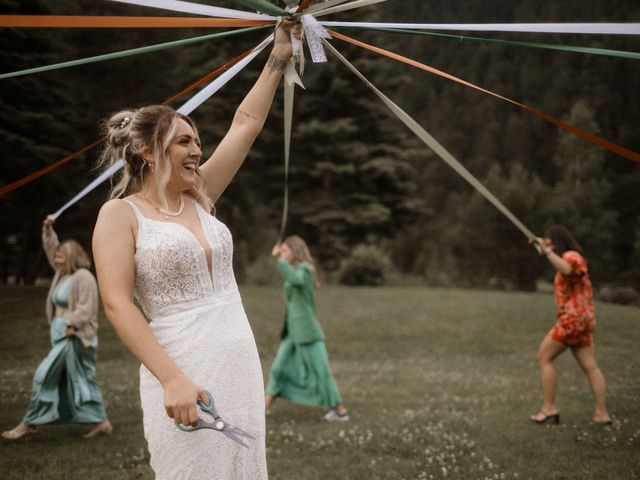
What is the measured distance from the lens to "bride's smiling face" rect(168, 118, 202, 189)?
2420mm

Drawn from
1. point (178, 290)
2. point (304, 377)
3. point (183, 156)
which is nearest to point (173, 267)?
point (178, 290)

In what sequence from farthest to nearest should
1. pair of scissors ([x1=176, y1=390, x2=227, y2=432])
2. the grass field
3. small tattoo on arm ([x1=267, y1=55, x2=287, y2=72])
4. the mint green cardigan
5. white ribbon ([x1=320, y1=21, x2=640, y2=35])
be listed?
the mint green cardigan
the grass field
small tattoo on arm ([x1=267, y1=55, x2=287, y2=72])
white ribbon ([x1=320, y1=21, x2=640, y2=35])
pair of scissors ([x1=176, y1=390, x2=227, y2=432])

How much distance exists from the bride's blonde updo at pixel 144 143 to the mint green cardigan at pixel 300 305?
17.1ft

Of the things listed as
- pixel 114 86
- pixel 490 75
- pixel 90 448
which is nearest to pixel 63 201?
pixel 114 86

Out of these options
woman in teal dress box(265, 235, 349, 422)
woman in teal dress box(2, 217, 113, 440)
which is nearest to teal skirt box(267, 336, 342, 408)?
woman in teal dress box(265, 235, 349, 422)

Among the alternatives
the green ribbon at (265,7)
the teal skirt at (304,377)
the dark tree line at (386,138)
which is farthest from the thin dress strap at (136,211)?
the dark tree line at (386,138)

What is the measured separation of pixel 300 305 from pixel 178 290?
5.47m

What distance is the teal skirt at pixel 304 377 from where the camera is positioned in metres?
7.36

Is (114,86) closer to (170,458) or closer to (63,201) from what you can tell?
(63,201)

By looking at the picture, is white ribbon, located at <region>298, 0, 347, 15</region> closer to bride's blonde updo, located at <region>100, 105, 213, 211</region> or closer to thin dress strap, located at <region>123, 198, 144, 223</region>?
bride's blonde updo, located at <region>100, 105, 213, 211</region>

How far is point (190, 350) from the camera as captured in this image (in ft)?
7.64

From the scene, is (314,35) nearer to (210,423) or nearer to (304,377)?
(210,423)

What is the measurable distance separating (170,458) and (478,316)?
14.9 metres

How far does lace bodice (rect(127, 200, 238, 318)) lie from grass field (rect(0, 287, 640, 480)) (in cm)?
328
